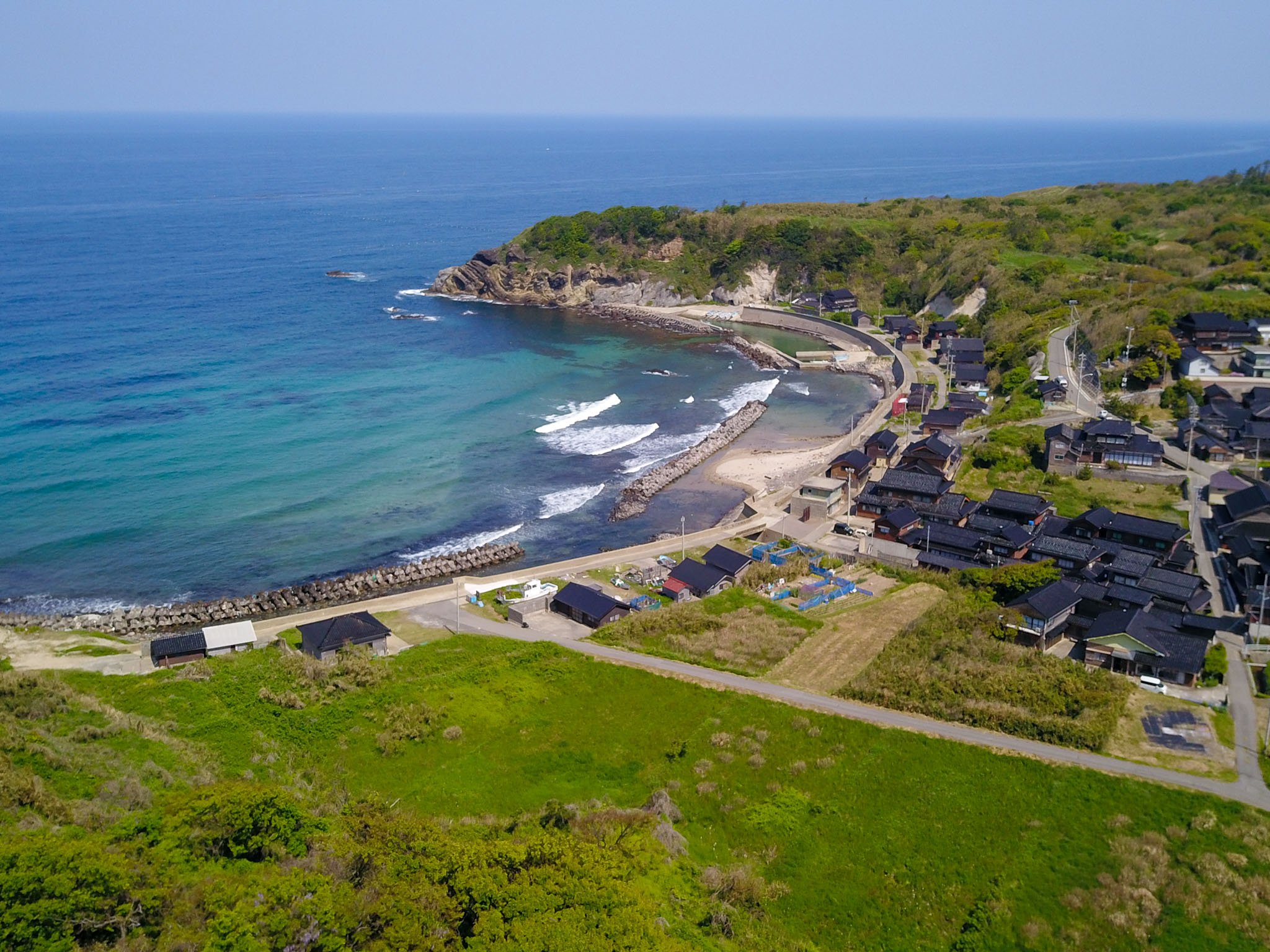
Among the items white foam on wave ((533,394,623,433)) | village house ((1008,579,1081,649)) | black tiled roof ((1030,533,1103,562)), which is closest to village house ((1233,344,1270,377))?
black tiled roof ((1030,533,1103,562))

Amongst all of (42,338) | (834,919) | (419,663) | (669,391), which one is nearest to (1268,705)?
(834,919)

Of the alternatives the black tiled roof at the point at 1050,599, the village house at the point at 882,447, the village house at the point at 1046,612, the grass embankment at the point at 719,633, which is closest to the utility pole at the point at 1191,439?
the black tiled roof at the point at 1050,599

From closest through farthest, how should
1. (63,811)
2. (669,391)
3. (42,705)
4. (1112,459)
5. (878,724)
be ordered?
(63,811) < (42,705) < (878,724) < (1112,459) < (669,391)

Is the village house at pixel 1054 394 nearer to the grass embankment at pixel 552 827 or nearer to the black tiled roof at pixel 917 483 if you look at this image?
the black tiled roof at pixel 917 483

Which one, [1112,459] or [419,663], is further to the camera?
[1112,459]

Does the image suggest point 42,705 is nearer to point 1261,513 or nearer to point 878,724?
point 878,724

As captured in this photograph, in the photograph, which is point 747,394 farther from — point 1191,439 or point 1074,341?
point 1191,439

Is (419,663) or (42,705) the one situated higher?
(42,705)

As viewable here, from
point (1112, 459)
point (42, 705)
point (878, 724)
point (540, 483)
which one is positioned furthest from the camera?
point (540, 483)
